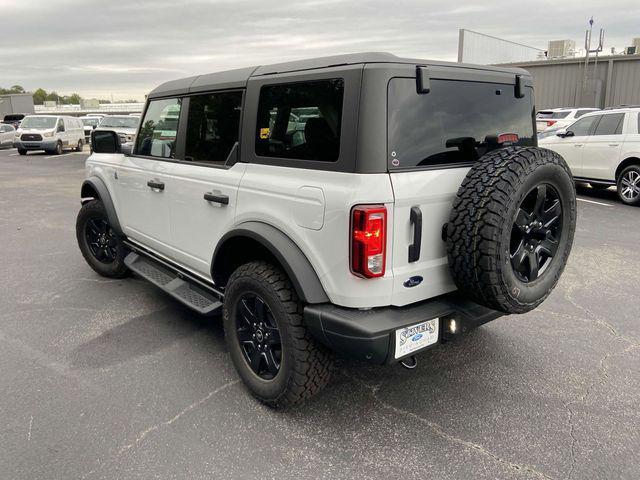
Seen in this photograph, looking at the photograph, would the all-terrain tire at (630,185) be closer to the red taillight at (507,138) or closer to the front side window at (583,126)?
the front side window at (583,126)

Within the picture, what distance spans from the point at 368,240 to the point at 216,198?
1220mm

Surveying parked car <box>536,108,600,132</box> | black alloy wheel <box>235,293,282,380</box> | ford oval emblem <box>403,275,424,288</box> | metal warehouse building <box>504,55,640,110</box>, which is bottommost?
black alloy wheel <box>235,293,282,380</box>

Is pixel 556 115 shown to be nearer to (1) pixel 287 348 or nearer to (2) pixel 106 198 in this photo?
(2) pixel 106 198

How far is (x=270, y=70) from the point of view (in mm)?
3002

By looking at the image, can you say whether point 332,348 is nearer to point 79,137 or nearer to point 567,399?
point 567,399

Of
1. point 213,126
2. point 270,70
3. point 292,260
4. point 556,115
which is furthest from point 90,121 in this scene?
point 292,260

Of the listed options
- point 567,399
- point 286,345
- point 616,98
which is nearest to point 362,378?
point 286,345

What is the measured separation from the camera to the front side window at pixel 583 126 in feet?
32.3

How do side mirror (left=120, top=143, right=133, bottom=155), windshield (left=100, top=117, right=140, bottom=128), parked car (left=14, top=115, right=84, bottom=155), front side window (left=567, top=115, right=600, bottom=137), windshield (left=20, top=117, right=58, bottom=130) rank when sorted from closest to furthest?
side mirror (left=120, top=143, right=133, bottom=155)
front side window (left=567, top=115, right=600, bottom=137)
parked car (left=14, top=115, right=84, bottom=155)
windshield (left=20, top=117, right=58, bottom=130)
windshield (left=100, top=117, right=140, bottom=128)

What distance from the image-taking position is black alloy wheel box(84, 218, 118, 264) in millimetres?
5070

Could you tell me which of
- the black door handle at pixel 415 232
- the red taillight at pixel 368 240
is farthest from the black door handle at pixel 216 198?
the black door handle at pixel 415 232

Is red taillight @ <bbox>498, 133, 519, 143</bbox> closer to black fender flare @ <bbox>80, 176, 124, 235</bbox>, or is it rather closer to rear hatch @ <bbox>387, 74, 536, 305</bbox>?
rear hatch @ <bbox>387, 74, 536, 305</bbox>

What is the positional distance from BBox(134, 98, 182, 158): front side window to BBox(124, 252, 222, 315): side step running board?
3.09 feet

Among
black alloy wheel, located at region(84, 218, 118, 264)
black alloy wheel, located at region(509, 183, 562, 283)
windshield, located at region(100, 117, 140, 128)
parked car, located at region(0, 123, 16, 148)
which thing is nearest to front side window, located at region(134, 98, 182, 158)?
black alloy wheel, located at region(84, 218, 118, 264)
